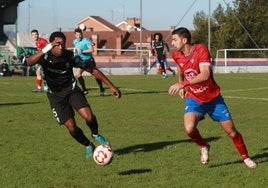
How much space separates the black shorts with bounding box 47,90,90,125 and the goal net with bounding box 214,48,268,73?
1275 inches

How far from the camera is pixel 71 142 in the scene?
992 cm

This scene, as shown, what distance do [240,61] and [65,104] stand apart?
3493 centimetres

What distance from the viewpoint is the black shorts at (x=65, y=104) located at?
841cm

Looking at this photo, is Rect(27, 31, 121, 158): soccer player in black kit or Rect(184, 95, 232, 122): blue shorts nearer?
Rect(184, 95, 232, 122): blue shorts

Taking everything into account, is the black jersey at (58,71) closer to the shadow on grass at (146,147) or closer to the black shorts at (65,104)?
the black shorts at (65,104)

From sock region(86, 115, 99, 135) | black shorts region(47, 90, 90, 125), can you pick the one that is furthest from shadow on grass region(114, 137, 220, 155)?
black shorts region(47, 90, 90, 125)

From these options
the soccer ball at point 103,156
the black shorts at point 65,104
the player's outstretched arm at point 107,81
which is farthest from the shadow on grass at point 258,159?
the black shorts at point 65,104

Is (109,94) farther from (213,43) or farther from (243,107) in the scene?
(213,43)

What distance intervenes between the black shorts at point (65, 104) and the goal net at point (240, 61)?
32373 millimetres

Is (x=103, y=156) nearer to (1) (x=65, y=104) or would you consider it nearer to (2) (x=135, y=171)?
(2) (x=135, y=171)

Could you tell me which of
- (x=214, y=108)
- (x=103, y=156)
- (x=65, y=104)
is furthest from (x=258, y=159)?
(x=65, y=104)

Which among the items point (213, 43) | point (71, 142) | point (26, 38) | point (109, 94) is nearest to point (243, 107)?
point (109, 94)

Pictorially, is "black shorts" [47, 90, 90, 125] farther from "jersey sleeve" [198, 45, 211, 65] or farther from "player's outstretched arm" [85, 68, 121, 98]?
"jersey sleeve" [198, 45, 211, 65]

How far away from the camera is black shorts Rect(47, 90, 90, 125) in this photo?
8.41 metres
